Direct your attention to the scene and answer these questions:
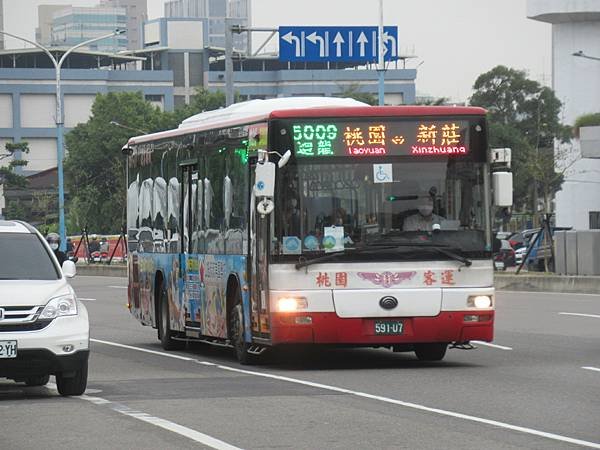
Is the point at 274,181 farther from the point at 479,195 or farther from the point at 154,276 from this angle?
the point at 154,276

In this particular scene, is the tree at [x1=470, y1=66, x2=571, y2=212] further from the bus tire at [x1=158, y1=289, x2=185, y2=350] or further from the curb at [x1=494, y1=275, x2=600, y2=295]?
the bus tire at [x1=158, y1=289, x2=185, y2=350]

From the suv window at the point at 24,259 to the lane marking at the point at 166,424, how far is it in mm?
1203

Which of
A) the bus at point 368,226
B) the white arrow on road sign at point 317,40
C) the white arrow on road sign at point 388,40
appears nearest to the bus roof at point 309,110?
the bus at point 368,226

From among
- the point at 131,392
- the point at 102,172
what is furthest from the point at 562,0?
the point at 131,392

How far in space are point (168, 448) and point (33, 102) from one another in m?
145

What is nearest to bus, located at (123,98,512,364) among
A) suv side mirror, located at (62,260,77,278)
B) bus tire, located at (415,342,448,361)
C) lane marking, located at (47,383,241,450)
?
bus tire, located at (415,342,448,361)

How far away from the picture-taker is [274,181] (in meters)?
17.6

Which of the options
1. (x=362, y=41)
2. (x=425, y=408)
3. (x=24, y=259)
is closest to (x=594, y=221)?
(x=362, y=41)

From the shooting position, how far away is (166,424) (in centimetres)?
1252

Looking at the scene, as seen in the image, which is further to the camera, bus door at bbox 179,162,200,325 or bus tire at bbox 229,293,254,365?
bus door at bbox 179,162,200,325

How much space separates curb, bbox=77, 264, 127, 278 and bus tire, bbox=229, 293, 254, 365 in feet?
138

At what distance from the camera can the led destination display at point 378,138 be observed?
17953mm

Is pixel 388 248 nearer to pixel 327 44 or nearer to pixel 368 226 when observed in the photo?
pixel 368 226

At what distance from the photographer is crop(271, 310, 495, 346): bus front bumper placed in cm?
1775
